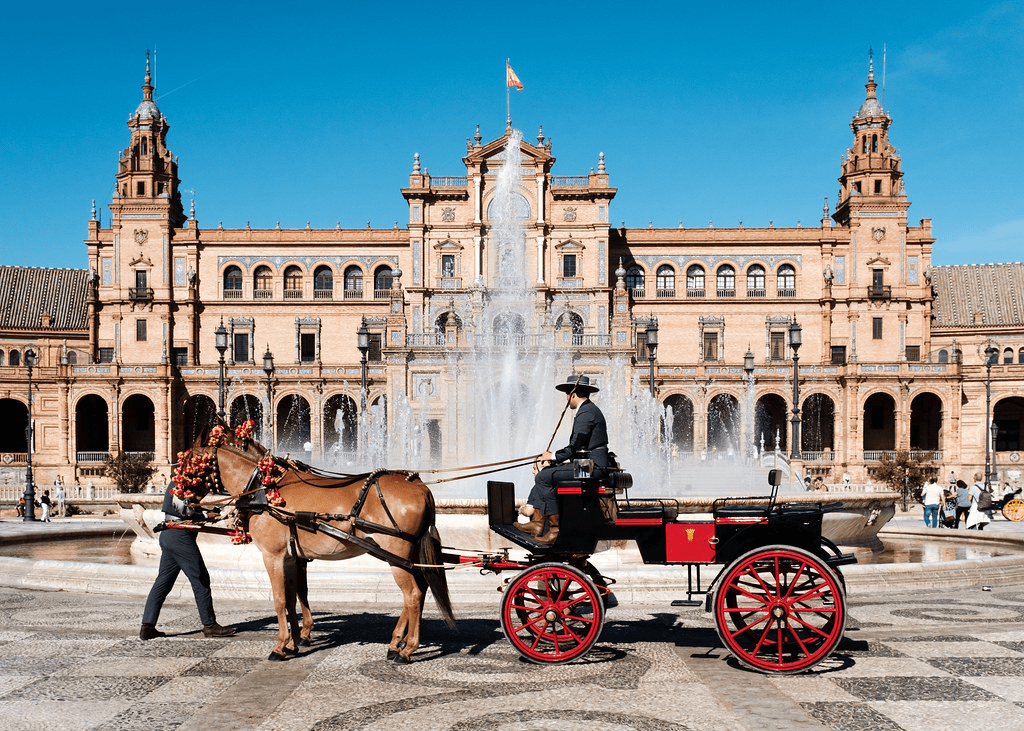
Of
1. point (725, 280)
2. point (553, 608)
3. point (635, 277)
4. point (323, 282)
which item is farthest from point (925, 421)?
point (553, 608)

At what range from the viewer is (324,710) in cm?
612

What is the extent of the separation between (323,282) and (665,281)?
884 inches

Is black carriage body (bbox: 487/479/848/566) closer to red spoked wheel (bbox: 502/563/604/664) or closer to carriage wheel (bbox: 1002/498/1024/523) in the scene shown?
red spoked wheel (bbox: 502/563/604/664)

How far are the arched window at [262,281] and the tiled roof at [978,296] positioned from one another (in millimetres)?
45634

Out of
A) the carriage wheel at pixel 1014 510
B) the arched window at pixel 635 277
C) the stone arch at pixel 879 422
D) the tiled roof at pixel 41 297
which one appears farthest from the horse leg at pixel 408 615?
the tiled roof at pixel 41 297

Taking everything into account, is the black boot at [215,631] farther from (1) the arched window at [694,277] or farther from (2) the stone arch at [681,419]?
(1) the arched window at [694,277]

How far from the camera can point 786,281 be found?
5906 cm

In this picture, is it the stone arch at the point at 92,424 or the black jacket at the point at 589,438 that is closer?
A: the black jacket at the point at 589,438

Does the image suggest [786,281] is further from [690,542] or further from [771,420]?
[690,542]

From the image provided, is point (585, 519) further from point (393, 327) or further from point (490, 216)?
point (490, 216)

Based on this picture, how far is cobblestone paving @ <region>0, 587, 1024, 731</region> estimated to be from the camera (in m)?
Answer: 5.90

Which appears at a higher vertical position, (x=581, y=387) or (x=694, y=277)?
(x=694, y=277)

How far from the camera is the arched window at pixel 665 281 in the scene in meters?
59.5

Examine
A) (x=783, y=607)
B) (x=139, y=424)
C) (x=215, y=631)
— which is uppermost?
(x=783, y=607)
